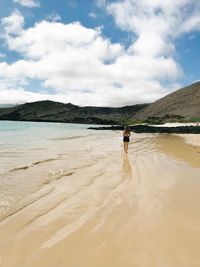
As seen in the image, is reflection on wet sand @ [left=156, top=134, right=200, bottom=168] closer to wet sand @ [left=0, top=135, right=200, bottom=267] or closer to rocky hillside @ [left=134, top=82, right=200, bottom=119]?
Result: wet sand @ [left=0, top=135, right=200, bottom=267]

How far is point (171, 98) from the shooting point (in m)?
164

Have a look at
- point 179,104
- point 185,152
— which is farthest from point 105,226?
point 179,104

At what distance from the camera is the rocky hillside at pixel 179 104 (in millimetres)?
138625

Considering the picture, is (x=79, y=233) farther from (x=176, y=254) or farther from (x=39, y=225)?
(x=176, y=254)

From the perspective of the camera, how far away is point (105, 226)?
664cm

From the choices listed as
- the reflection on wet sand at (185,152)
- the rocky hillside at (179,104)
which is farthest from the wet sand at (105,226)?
the rocky hillside at (179,104)

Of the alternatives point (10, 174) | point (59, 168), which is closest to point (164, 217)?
point (10, 174)

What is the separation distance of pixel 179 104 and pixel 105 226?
488ft

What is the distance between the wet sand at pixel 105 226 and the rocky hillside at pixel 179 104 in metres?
123

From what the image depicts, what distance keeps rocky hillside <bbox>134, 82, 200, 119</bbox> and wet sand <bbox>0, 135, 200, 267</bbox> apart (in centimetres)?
12266

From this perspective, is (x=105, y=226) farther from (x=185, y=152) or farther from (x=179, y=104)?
(x=179, y=104)

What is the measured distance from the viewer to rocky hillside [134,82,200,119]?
138625 mm

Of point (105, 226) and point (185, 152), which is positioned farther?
point (185, 152)

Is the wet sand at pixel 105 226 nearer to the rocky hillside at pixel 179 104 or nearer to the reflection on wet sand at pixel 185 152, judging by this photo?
the reflection on wet sand at pixel 185 152
